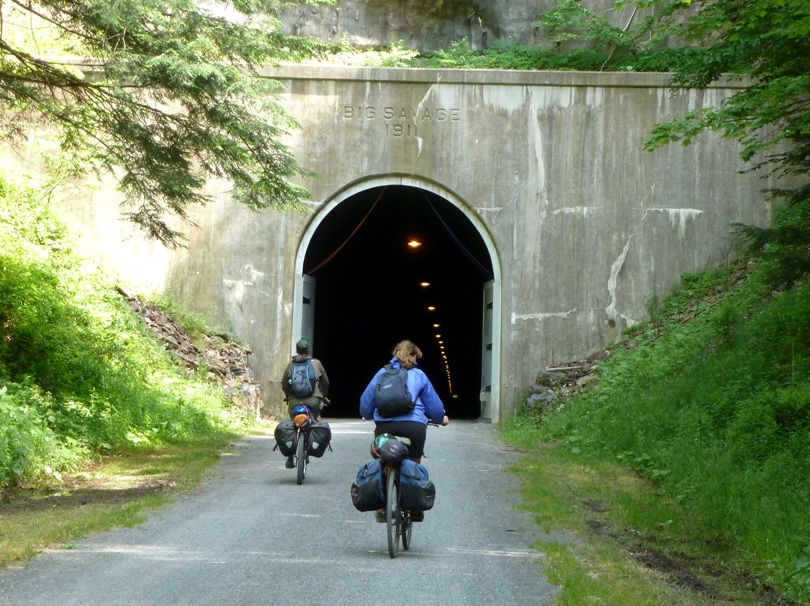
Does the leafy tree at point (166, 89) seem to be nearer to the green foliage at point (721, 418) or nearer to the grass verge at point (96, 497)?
the grass verge at point (96, 497)

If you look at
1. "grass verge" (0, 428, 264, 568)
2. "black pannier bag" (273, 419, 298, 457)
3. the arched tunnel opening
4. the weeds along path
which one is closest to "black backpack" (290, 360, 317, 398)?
"black pannier bag" (273, 419, 298, 457)

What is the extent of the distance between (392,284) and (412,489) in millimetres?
26525

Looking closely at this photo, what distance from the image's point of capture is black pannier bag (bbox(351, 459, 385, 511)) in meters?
7.25

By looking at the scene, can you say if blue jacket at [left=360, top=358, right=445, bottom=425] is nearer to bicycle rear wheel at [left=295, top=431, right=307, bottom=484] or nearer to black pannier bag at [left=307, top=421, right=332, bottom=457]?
bicycle rear wheel at [left=295, top=431, right=307, bottom=484]

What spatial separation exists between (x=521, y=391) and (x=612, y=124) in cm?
575

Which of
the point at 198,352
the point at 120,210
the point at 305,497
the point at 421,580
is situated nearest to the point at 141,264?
the point at 120,210

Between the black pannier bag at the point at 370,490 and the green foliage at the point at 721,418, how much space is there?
109 inches

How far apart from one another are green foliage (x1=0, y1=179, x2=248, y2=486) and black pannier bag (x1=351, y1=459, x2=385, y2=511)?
435cm

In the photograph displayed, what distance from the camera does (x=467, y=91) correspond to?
65.9 ft

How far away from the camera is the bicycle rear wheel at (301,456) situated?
10883mm

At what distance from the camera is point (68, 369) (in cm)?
1307

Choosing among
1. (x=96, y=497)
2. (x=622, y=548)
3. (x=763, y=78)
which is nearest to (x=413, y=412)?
(x=622, y=548)

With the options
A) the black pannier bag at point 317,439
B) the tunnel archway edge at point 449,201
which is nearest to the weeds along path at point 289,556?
the black pannier bag at point 317,439

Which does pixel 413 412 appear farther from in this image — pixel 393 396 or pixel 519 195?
pixel 519 195
